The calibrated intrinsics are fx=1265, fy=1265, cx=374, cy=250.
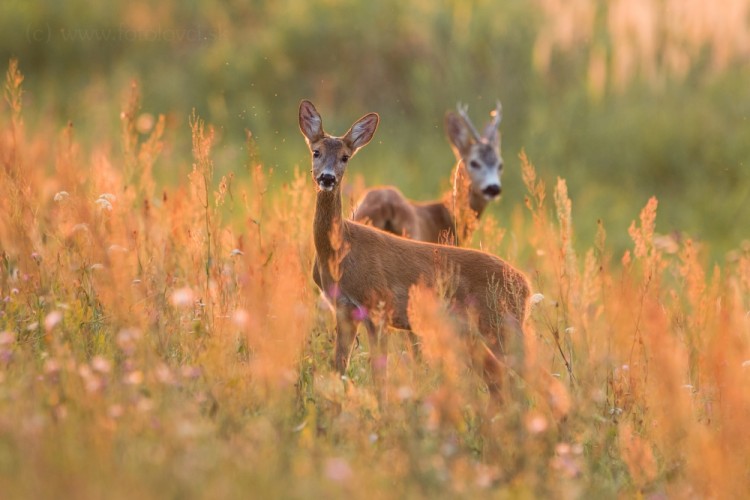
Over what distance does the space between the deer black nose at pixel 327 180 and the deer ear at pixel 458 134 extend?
16.2ft

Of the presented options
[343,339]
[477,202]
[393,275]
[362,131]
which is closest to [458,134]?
[477,202]

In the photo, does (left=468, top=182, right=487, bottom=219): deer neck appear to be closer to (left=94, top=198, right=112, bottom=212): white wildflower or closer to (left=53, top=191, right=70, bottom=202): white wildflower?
(left=94, top=198, right=112, bottom=212): white wildflower

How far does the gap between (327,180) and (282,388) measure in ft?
6.06

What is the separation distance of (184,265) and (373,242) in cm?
115

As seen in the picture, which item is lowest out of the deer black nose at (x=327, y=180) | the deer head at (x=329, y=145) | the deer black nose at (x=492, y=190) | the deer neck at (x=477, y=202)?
the deer neck at (x=477, y=202)

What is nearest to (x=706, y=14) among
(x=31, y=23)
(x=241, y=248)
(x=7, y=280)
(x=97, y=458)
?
(x=31, y=23)

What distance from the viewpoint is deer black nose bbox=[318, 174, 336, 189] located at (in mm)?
6559

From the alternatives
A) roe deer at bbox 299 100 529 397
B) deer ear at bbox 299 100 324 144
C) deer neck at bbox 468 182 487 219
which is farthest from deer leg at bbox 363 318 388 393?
deer neck at bbox 468 182 487 219

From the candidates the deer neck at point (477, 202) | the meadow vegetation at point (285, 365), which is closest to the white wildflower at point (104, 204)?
the meadow vegetation at point (285, 365)

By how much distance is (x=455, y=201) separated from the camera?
7547mm

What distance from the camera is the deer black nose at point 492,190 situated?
10461 mm

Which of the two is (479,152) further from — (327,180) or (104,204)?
(104,204)

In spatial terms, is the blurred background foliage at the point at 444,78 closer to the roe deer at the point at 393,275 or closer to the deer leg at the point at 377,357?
the roe deer at the point at 393,275

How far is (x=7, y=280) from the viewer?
6438 mm
